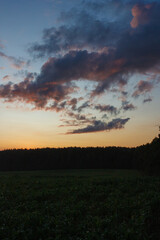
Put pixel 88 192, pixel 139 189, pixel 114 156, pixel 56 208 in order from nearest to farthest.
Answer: pixel 56 208
pixel 88 192
pixel 139 189
pixel 114 156

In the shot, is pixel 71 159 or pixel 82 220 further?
pixel 71 159

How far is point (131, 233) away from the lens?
518 inches

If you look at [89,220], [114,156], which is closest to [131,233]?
[89,220]

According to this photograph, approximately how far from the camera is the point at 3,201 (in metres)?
22.2

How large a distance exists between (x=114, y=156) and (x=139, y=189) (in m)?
80.3

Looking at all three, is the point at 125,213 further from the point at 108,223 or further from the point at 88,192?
the point at 88,192

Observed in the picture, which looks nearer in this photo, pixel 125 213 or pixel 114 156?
pixel 125 213

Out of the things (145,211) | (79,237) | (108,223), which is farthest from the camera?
(145,211)

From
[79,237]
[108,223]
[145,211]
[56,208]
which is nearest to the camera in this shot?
[79,237]

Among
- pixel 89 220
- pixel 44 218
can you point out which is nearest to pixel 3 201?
pixel 44 218

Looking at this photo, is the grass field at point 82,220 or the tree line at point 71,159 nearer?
the grass field at point 82,220

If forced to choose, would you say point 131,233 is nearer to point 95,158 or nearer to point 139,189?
point 139,189

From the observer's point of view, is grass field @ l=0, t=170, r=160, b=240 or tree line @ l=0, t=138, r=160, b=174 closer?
grass field @ l=0, t=170, r=160, b=240

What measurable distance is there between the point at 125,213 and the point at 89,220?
3.39m
